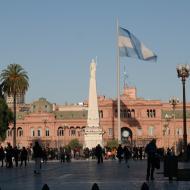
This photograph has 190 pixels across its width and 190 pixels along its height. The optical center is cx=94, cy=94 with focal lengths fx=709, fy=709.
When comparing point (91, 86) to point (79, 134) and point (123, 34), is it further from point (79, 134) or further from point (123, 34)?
point (79, 134)

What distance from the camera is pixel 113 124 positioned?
14500cm

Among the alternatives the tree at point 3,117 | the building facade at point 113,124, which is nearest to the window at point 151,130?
the building facade at point 113,124

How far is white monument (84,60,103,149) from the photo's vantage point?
85.9 m

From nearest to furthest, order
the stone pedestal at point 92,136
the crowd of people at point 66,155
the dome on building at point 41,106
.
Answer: the crowd of people at point 66,155, the stone pedestal at point 92,136, the dome on building at point 41,106

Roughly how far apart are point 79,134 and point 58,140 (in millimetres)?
4708

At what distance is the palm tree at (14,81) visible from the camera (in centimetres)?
7975

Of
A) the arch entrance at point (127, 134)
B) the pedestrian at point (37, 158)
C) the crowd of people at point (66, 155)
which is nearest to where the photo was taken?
the crowd of people at point (66, 155)

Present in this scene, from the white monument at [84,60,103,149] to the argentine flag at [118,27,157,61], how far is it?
78.4 feet

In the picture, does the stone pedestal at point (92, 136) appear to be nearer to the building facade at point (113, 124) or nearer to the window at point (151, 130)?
the building facade at point (113, 124)

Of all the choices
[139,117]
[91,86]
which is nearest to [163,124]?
[139,117]

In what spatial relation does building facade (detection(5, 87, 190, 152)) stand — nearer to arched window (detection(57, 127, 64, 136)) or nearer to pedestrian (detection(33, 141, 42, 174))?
arched window (detection(57, 127, 64, 136))

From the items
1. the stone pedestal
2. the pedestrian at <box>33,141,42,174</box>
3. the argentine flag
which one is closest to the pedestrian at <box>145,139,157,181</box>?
the pedestrian at <box>33,141,42,174</box>

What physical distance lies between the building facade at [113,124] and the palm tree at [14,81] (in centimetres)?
5912

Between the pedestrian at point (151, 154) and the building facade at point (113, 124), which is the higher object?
the building facade at point (113, 124)
